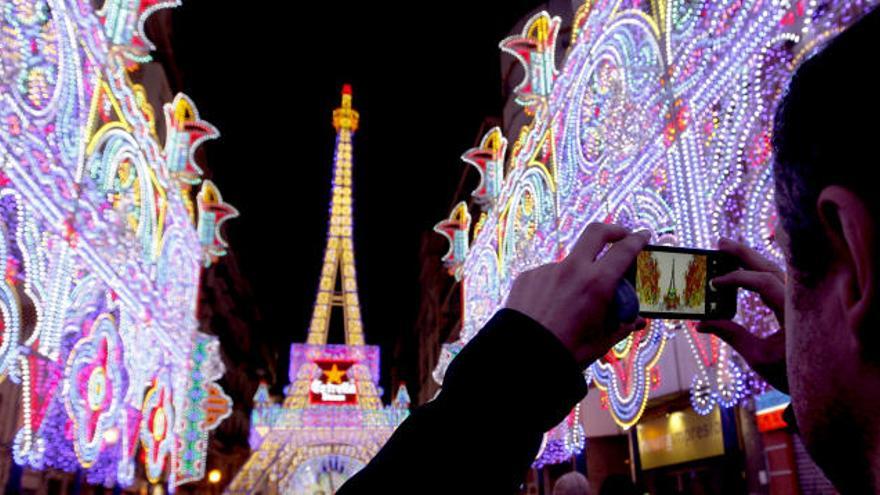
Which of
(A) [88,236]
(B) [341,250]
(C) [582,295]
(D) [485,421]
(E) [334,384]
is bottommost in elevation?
(D) [485,421]

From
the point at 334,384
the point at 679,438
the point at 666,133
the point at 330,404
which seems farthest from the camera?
the point at 334,384

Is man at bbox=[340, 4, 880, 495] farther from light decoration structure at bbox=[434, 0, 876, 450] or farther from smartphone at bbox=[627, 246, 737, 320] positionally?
light decoration structure at bbox=[434, 0, 876, 450]

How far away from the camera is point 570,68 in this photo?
10.5 meters

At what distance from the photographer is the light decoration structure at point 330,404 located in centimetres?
3488

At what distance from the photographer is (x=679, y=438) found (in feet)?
43.6

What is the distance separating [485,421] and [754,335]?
3.85ft

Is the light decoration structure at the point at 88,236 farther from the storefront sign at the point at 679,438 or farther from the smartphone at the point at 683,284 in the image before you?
the storefront sign at the point at 679,438

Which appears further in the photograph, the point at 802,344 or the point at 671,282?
the point at 671,282

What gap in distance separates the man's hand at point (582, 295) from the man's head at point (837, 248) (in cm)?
28

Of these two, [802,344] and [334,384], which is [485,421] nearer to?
[802,344]

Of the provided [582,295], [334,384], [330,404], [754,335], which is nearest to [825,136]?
[582,295]

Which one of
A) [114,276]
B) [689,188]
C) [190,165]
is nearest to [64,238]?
[114,276]

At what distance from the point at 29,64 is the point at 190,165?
7.68 metres

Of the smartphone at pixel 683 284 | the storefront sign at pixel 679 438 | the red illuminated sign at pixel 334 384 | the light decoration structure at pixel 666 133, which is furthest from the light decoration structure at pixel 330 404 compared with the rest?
the smartphone at pixel 683 284
